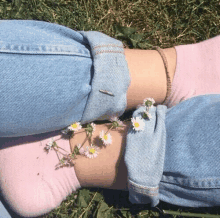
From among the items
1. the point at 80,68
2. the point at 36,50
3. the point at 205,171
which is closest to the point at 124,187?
the point at 205,171

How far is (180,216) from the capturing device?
121 centimetres

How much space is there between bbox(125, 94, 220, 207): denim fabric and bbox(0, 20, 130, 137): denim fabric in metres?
0.20

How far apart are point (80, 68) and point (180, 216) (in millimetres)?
892

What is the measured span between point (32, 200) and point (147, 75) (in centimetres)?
72

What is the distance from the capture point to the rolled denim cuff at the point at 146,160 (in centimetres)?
87

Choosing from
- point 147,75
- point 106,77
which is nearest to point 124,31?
point 147,75

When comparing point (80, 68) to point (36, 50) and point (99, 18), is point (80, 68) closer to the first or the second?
point (36, 50)

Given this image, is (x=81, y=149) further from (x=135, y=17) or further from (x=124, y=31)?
(x=135, y=17)

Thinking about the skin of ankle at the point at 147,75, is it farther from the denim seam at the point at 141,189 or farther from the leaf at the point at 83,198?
the leaf at the point at 83,198

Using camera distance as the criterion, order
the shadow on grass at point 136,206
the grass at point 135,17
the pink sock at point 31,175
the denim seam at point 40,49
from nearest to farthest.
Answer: the denim seam at point 40,49
the pink sock at point 31,175
the shadow on grass at point 136,206
the grass at point 135,17

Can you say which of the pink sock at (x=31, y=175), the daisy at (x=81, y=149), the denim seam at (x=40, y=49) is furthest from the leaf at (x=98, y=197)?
the denim seam at (x=40, y=49)

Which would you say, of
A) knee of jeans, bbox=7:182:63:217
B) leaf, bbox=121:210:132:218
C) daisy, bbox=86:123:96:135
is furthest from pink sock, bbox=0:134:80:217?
leaf, bbox=121:210:132:218

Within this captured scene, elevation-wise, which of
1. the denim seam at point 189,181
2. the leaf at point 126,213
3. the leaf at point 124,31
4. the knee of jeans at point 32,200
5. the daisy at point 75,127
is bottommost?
the leaf at point 126,213

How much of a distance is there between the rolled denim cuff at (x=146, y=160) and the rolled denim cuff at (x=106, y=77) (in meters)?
0.15
